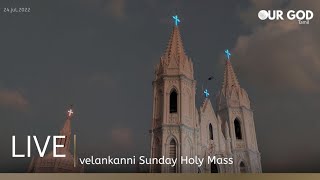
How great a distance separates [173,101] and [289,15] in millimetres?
3188

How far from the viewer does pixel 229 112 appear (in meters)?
8.34

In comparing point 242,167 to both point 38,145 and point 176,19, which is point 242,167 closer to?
point 176,19

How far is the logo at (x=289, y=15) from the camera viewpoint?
5.34m

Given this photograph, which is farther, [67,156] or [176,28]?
[176,28]

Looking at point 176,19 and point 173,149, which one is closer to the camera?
point 176,19

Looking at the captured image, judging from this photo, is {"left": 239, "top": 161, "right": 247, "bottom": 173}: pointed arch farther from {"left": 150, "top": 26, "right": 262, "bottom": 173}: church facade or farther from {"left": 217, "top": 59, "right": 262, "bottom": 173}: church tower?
{"left": 150, "top": 26, "right": 262, "bottom": 173}: church facade

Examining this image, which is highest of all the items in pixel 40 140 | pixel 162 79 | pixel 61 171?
pixel 162 79

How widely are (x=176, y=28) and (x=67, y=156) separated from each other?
235cm

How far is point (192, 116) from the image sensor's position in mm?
7812

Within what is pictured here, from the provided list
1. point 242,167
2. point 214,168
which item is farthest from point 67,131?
point 242,167

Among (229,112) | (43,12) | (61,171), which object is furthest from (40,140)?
(229,112)

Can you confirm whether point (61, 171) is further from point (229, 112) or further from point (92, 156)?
point (229, 112)

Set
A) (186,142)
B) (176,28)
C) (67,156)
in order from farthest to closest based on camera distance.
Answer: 1. (186,142)
2. (176,28)
3. (67,156)

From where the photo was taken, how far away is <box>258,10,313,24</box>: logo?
5340mm
